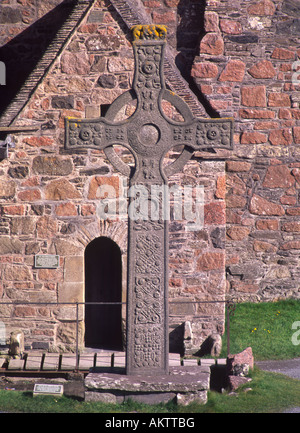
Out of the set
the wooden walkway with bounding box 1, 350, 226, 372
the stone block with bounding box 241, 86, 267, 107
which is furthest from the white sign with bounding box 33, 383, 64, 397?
the stone block with bounding box 241, 86, 267, 107

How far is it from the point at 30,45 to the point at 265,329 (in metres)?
6.37

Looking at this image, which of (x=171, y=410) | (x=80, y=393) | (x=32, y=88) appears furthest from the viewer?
(x=32, y=88)

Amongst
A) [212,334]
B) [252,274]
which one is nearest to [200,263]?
[212,334]

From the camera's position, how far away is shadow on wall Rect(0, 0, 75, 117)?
11.7 m

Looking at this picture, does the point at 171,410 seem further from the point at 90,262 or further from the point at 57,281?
the point at 90,262

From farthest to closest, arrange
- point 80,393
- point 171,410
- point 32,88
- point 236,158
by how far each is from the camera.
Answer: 1. point 236,158
2. point 32,88
3. point 80,393
4. point 171,410

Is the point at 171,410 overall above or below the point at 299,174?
below

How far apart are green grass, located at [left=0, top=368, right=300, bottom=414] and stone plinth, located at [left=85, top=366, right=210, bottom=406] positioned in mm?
72

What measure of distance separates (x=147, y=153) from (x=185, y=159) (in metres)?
0.40

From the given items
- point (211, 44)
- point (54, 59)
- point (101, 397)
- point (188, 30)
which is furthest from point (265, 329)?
point (188, 30)

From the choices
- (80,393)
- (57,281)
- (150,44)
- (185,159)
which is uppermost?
(150,44)

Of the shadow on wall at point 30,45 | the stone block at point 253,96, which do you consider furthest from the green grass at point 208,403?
the shadow on wall at point 30,45

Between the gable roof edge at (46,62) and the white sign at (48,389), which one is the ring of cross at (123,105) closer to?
the white sign at (48,389)

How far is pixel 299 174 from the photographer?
1159 cm
